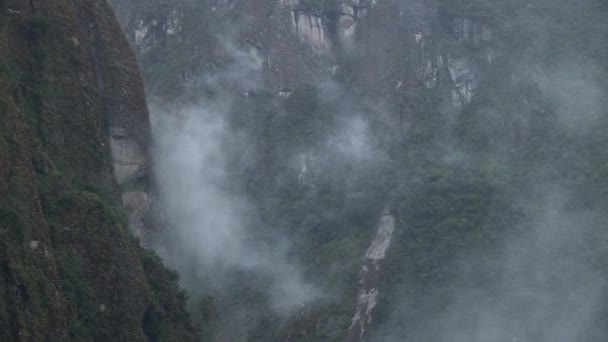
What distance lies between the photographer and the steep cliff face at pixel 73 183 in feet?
82.0

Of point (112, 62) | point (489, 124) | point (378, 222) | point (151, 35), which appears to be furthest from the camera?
point (151, 35)

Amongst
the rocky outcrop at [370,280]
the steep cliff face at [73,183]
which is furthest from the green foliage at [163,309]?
the rocky outcrop at [370,280]

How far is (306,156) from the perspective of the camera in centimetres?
5531

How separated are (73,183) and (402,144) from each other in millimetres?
28372

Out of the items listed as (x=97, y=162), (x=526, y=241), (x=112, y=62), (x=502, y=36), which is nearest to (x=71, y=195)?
(x=97, y=162)

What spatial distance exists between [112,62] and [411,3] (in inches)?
1193

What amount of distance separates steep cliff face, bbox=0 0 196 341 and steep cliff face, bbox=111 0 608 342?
1194 centimetres

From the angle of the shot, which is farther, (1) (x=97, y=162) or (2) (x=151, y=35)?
(2) (x=151, y=35)

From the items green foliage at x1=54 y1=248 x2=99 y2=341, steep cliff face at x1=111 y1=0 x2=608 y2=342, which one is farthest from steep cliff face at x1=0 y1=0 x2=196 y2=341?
steep cliff face at x1=111 y1=0 x2=608 y2=342

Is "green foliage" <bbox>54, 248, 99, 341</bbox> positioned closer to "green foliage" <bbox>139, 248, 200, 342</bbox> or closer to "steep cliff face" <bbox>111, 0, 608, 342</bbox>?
"green foliage" <bbox>139, 248, 200, 342</bbox>

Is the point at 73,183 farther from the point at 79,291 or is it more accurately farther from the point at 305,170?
the point at 305,170

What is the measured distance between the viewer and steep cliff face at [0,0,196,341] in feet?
82.0

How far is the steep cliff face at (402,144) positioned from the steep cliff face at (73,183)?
39.2 feet

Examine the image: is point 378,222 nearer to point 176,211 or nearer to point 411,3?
point 176,211
